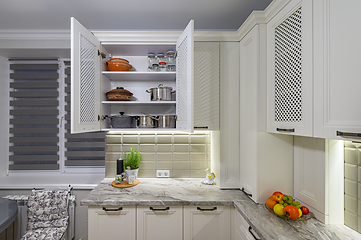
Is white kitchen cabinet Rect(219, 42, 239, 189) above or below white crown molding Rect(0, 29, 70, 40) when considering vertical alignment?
below

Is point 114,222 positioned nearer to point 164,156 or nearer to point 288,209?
point 164,156

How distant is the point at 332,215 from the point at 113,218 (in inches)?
65.0

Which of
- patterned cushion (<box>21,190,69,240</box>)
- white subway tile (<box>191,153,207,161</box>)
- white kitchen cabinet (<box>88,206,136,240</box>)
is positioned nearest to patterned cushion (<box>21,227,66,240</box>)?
patterned cushion (<box>21,190,69,240</box>)

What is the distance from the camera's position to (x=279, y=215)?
1332 millimetres

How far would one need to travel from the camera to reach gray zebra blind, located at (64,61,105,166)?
2541 millimetres

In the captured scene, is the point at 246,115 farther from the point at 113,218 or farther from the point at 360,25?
the point at 113,218

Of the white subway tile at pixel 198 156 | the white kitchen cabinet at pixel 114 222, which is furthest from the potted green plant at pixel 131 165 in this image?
the white subway tile at pixel 198 156

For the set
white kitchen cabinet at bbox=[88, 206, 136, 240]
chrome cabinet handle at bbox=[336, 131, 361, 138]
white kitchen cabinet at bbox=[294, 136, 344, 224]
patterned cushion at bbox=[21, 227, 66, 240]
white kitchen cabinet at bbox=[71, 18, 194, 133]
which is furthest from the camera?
patterned cushion at bbox=[21, 227, 66, 240]

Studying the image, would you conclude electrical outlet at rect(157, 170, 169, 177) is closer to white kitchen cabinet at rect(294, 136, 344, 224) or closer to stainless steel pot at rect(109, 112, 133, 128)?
stainless steel pot at rect(109, 112, 133, 128)

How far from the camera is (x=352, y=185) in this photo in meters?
1.16

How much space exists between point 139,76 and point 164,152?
93 cm

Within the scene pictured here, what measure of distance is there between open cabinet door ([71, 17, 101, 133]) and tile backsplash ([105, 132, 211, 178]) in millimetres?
480

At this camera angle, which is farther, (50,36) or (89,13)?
(50,36)

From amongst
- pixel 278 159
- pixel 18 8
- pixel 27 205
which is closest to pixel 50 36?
pixel 18 8
